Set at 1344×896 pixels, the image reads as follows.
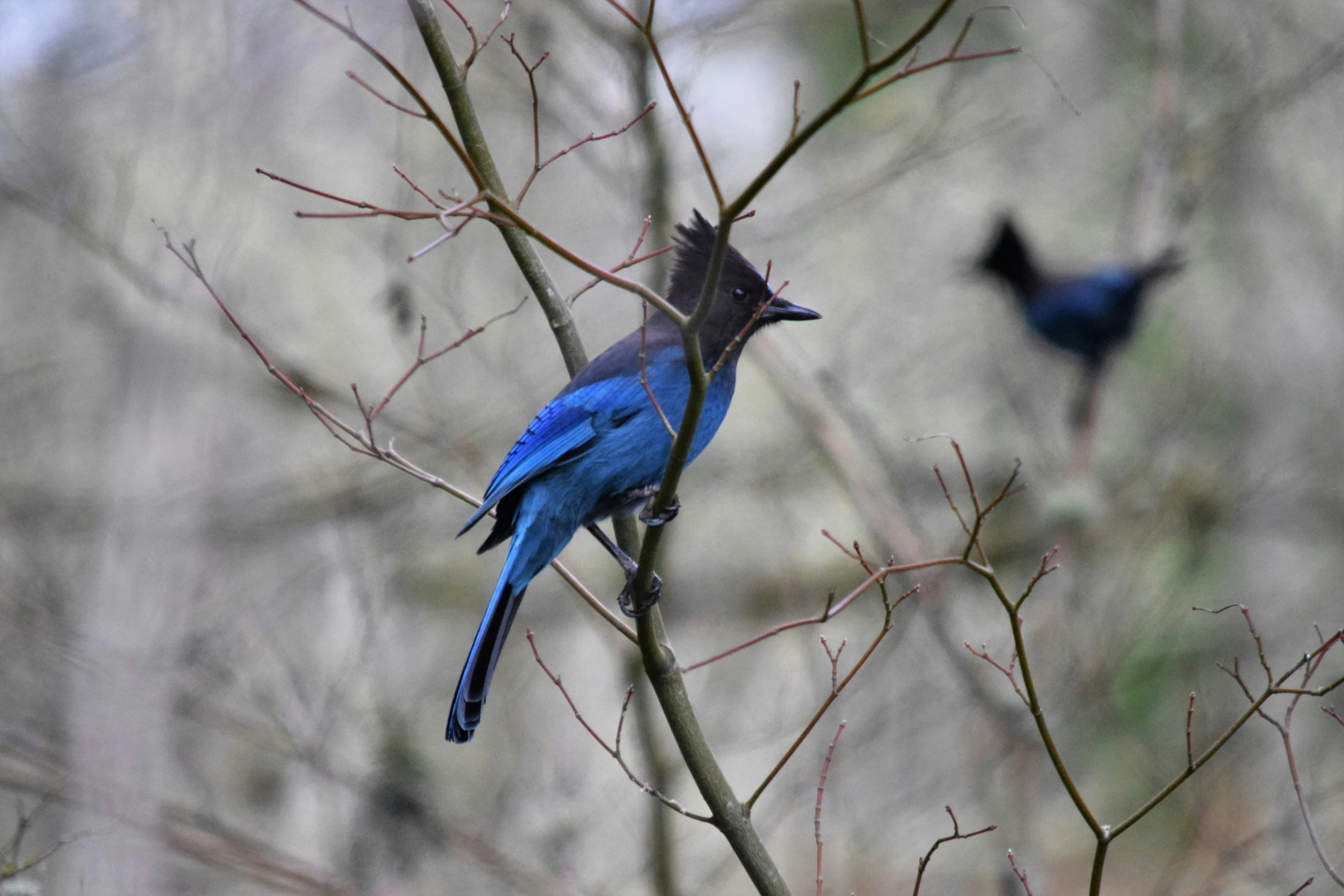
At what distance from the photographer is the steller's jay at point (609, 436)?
3.38m

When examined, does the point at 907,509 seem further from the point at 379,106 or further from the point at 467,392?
the point at 379,106

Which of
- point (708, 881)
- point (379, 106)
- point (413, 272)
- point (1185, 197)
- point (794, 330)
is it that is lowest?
point (708, 881)

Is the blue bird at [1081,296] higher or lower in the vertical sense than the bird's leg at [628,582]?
higher

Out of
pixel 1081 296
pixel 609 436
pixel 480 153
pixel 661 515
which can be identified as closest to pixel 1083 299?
pixel 1081 296

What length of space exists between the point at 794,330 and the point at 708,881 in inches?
207

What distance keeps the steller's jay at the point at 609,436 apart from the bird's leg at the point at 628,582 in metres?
0.10

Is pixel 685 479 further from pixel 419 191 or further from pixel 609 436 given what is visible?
pixel 419 191

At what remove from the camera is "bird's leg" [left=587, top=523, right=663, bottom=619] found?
288cm

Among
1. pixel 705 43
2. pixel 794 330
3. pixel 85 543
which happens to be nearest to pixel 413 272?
pixel 705 43

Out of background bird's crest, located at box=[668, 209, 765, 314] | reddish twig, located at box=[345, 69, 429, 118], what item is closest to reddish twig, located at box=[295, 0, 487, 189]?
reddish twig, located at box=[345, 69, 429, 118]

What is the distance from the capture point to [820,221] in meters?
7.34

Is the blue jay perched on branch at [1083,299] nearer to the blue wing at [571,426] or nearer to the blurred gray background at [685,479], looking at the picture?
the blurred gray background at [685,479]

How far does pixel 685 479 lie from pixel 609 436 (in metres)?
4.42

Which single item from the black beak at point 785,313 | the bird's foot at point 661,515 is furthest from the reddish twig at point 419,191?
the black beak at point 785,313
